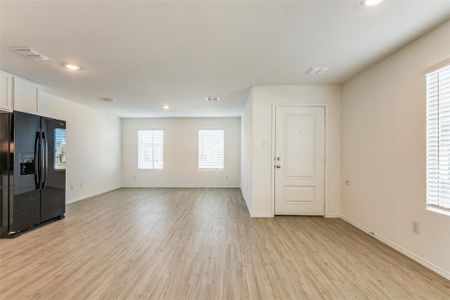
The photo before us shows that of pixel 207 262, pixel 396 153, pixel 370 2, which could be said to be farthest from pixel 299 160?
pixel 370 2

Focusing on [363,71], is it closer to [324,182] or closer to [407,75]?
[407,75]

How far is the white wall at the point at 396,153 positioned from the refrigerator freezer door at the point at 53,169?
541 cm

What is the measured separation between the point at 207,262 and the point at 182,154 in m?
5.72

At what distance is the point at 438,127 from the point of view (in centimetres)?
238

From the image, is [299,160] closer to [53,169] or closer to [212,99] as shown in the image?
[212,99]

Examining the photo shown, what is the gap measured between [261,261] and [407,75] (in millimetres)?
2897

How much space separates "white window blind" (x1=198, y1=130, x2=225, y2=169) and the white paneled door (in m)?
3.72

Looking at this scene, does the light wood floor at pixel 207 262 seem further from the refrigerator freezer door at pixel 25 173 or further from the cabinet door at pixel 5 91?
the cabinet door at pixel 5 91

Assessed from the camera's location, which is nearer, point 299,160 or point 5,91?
point 5,91

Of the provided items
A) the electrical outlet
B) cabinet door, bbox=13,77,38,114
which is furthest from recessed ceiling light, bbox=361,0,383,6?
cabinet door, bbox=13,77,38,114

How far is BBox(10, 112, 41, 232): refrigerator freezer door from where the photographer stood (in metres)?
3.36

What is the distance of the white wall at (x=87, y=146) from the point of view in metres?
5.27

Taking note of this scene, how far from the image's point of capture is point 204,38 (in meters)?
2.50

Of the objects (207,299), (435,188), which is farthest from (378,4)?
(207,299)
